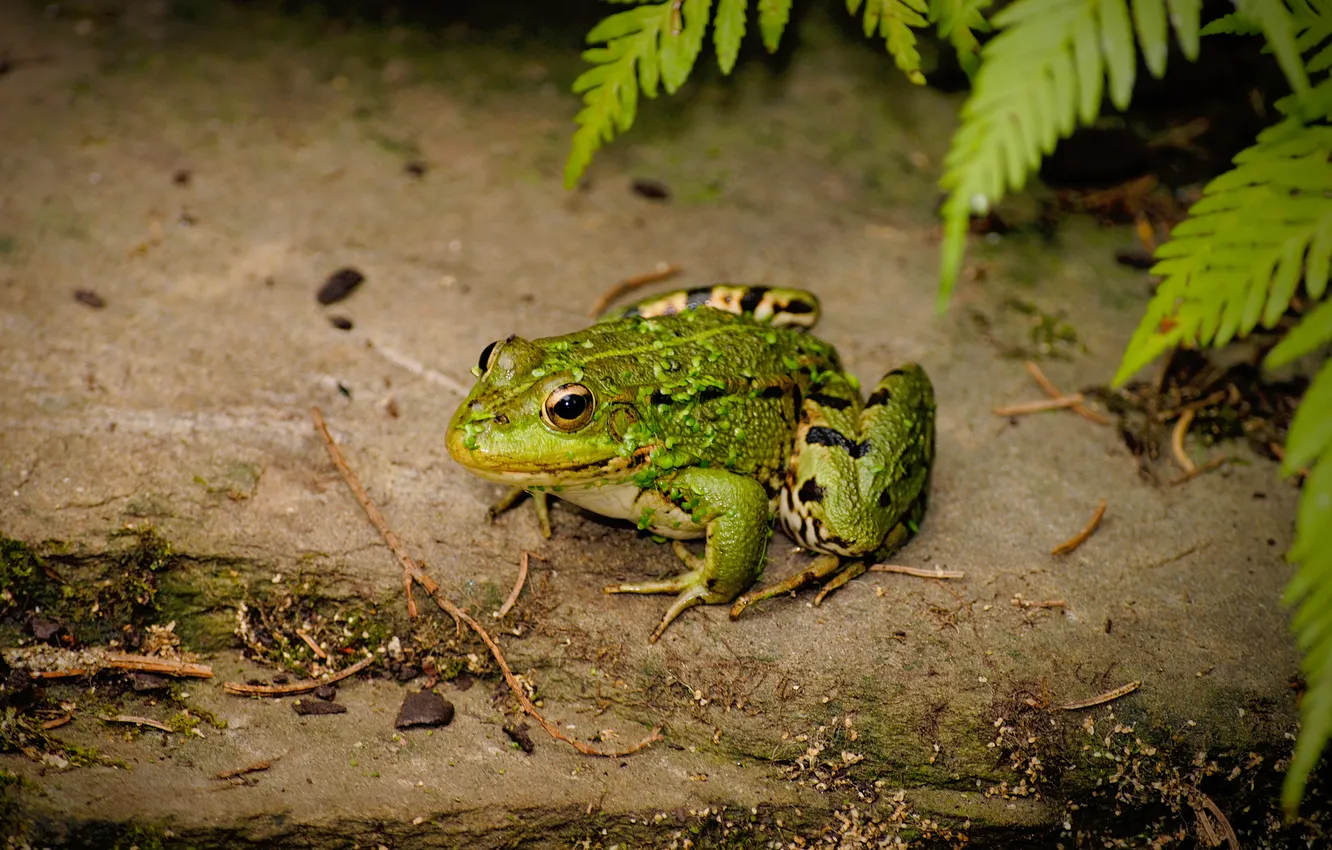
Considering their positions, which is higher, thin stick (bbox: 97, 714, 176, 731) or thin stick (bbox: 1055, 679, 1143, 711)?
thin stick (bbox: 1055, 679, 1143, 711)

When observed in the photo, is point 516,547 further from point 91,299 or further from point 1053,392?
point 1053,392

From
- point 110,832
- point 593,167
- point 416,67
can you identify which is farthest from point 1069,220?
point 110,832

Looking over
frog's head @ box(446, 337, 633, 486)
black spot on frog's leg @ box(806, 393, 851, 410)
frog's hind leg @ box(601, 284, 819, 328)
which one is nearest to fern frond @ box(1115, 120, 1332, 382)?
black spot on frog's leg @ box(806, 393, 851, 410)

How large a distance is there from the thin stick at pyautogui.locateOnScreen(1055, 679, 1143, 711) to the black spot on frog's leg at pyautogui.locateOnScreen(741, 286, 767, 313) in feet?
6.16

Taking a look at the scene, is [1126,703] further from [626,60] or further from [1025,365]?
[626,60]

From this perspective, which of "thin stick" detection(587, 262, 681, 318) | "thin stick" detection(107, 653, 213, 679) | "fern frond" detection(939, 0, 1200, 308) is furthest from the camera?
"thin stick" detection(587, 262, 681, 318)

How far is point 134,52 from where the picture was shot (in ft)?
17.9

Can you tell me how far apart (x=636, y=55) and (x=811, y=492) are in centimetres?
168

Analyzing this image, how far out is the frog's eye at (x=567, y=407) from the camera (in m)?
3.13

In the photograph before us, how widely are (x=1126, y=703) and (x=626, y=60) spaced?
283cm

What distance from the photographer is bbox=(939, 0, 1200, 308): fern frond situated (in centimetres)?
238

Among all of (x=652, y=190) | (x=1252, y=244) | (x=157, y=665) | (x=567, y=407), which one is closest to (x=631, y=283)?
(x=652, y=190)

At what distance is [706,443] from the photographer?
11.0ft

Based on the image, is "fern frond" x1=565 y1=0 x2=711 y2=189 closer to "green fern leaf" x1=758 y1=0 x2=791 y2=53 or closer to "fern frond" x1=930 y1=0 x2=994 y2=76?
"green fern leaf" x1=758 y1=0 x2=791 y2=53
